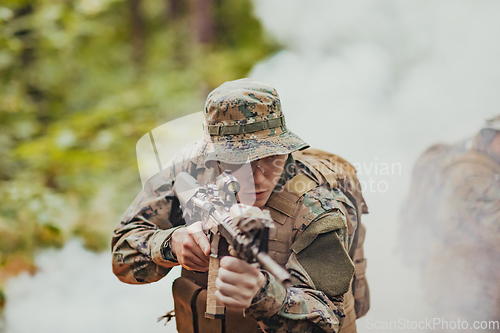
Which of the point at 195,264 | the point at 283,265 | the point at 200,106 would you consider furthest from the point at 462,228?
the point at 200,106

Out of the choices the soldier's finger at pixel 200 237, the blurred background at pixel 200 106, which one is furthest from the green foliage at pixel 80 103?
the soldier's finger at pixel 200 237

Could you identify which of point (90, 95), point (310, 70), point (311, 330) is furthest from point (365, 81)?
point (90, 95)

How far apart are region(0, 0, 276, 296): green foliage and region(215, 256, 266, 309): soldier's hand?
14.9ft

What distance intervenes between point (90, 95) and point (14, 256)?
4255mm

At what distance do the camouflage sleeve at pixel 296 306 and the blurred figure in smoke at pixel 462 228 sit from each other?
2310mm

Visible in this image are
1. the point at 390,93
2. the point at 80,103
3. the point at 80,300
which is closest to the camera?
the point at 390,93

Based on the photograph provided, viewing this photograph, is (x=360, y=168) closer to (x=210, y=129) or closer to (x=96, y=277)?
(x=210, y=129)

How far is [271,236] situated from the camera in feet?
6.07

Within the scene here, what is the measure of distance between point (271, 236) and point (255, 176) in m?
0.31

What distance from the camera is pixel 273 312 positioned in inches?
58.2

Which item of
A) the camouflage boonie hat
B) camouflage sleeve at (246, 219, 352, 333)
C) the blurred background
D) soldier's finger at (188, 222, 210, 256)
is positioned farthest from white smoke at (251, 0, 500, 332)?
the camouflage boonie hat

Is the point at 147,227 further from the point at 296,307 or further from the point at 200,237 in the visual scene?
the point at 296,307

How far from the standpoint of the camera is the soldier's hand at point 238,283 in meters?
1.39

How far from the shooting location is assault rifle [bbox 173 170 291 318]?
1346mm
